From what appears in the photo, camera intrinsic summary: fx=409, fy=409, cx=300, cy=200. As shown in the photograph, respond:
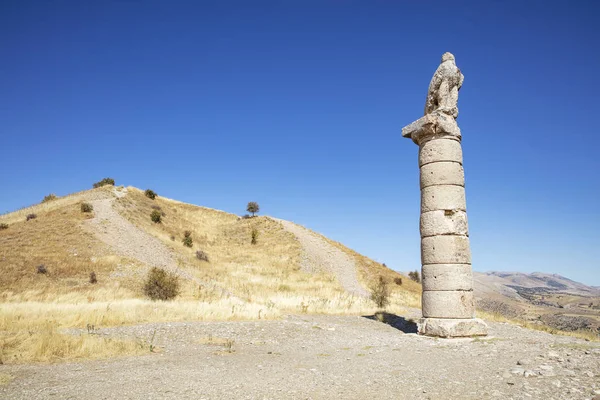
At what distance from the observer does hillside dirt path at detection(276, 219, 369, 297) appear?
3600 cm

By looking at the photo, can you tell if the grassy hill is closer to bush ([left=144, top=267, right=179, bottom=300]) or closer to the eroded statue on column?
bush ([left=144, top=267, right=179, bottom=300])

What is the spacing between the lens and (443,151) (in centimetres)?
1299

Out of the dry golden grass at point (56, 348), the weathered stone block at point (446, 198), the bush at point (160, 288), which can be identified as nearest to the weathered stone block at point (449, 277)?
the weathered stone block at point (446, 198)

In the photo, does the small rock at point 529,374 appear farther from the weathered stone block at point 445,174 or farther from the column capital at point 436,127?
the column capital at point 436,127

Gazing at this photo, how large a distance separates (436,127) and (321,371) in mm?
8673

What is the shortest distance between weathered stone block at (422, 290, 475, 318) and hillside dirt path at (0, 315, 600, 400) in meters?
0.95

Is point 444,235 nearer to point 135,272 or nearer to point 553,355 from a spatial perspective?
point 553,355

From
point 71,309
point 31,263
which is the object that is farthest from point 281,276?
point 71,309

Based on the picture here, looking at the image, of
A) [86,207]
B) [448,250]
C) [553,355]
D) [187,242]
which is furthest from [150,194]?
[553,355]

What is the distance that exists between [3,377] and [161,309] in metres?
9.20

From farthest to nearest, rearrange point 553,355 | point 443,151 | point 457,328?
point 443,151
point 457,328
point 553,355

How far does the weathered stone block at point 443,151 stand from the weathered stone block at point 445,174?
0.53 feet

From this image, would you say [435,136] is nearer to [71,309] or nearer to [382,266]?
[71,309]

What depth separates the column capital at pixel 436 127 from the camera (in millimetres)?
12962
